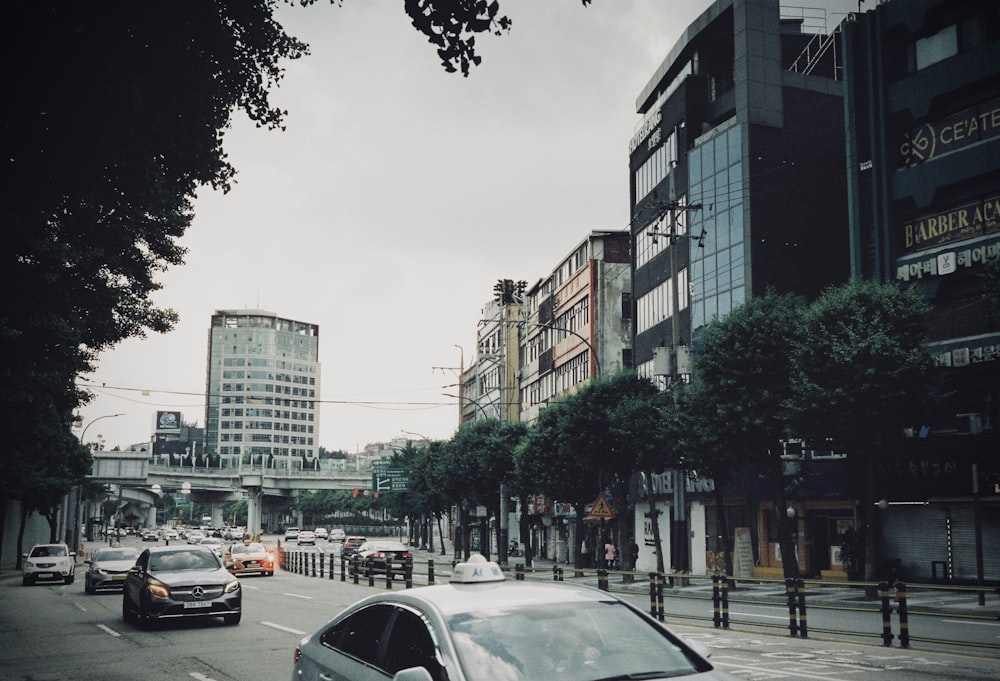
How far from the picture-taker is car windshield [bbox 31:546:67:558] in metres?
39.2

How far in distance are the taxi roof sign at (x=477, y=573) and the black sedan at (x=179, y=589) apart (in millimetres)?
13536

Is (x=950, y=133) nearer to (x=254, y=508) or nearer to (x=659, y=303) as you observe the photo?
(x=659, y=303)

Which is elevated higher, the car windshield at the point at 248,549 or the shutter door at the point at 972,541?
the shutter door at the point at 972,541

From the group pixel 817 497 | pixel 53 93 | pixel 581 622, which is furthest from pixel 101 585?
pixel 581 622

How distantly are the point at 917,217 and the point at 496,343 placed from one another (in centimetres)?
6489

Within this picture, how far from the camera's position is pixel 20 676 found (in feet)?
43.0

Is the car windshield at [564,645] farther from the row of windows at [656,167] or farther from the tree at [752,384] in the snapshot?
the row of windows at [656,167]

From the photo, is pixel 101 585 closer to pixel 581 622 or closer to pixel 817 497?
pixel 817 497

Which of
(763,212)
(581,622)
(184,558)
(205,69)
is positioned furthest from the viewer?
(763,212)

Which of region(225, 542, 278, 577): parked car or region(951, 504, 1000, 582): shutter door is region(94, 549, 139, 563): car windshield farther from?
region(951, 504, 1000, 582): shutter door

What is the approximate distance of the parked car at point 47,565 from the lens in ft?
126

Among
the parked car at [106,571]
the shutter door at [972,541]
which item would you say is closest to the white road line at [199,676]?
the parked car at [106,571]

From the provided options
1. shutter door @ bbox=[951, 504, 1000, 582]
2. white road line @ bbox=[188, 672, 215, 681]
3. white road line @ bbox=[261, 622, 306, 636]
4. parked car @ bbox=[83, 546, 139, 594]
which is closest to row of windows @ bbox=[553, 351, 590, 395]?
shutter door @ bbox=[951, 504, 1000, 582]

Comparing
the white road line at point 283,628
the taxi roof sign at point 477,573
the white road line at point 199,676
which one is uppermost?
the taxi roof sign at point 477,573
